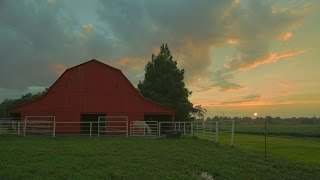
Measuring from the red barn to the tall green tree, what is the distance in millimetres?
13888

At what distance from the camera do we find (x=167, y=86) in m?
51.9

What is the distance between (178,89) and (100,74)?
56.7 ft

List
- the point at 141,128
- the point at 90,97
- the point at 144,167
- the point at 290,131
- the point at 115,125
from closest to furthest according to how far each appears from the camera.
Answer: the point at 144,167 < the point at 141,128 < the point at 115,125 < the point at 90,97 < the point at 290,131

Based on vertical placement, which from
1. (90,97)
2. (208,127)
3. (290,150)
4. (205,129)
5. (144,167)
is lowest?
(290,150)

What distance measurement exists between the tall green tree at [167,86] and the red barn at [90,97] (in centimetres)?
1389

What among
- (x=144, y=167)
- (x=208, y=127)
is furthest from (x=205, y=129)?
(x=144, y=167)

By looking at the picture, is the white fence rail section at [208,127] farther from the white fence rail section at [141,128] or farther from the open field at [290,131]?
the open field at [290,131]

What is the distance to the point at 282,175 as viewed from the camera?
37.9 ft

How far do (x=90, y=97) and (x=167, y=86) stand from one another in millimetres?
17216

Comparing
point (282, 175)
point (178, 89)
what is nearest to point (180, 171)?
point (282, 175)

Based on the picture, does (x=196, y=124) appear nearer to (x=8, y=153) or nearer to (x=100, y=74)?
(x=100, y=74)

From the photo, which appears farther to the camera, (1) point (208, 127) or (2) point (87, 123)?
(2) point (87, 123)

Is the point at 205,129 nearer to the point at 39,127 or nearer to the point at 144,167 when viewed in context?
the point at 39,127

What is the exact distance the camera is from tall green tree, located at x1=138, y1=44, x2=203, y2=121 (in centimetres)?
5147
